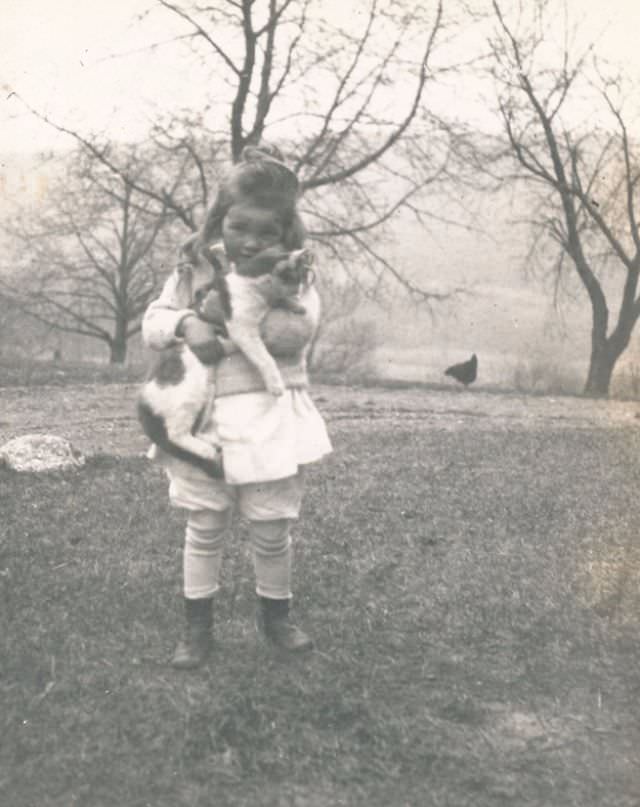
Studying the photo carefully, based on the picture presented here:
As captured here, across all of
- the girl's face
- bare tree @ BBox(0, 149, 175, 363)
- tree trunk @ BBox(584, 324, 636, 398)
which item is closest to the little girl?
the girl's face

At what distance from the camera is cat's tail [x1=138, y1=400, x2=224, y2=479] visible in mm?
2760

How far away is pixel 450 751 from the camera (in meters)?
2.44

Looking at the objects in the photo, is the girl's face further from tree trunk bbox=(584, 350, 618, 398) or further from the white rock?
tree trunk bbox=(584, 350, 618, 398)

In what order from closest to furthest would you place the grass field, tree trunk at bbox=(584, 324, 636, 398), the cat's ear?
the grass field → the cat's ear → tree trunk at bbox=(584, 324, 636, 398)

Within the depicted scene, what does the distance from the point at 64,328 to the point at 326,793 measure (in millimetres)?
21898

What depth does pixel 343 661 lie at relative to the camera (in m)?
2.99

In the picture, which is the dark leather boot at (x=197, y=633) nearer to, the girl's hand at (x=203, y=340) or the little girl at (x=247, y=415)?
the little girl at (x=247, y=415)

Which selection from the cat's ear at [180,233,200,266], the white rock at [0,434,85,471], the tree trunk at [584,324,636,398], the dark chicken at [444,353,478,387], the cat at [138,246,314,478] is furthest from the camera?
the tree trunk at [584,324,636,398]

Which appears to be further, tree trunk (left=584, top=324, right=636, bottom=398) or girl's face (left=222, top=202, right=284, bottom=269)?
tree trunk (left=584, top=324, right=636, bottom=398)

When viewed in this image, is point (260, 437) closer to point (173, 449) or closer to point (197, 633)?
point (173, 449)

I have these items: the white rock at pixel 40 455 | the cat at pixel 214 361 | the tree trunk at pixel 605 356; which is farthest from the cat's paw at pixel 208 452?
the tree trunk at pixel 605 356

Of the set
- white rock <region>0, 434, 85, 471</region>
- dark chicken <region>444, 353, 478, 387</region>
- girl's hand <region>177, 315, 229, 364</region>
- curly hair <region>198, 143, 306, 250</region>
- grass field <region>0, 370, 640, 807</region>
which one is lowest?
grass field <region>0, 370, 640, 807</region>

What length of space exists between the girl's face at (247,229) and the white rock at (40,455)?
11.3 feet

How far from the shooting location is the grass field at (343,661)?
2.30 m
